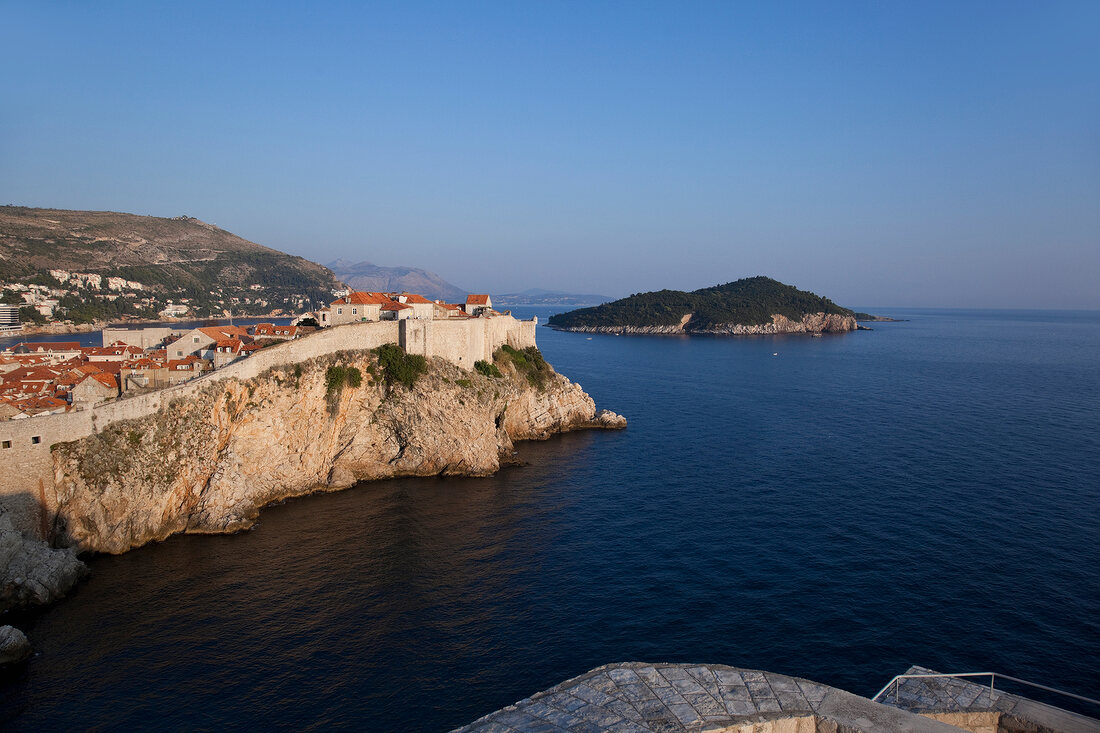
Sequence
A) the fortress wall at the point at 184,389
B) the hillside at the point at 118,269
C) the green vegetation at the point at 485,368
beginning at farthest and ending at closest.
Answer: the hillside at the point at 118,269, the green vegetation at the point at 485,368, the fortress wall at the point at 184,389

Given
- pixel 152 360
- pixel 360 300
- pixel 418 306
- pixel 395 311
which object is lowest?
pixel 152 360

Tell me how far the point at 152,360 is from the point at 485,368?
74.9 ft

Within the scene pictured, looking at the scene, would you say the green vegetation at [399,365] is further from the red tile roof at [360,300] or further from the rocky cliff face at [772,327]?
the rocky cliff face at [772,327]

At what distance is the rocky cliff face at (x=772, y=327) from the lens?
16466 cm

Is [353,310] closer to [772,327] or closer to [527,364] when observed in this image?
[527,364]

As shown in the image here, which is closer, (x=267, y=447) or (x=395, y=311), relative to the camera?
(x=267, y=447)

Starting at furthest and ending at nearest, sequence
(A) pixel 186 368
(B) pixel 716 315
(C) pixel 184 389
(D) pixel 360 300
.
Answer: (B) pixel 716 315 → (D) pixel 360 300 → (A) pixel 186 368 → (C) pixel 184 389

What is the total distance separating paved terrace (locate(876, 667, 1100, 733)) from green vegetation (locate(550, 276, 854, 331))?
156522mm

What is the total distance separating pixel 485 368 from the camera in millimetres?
48094

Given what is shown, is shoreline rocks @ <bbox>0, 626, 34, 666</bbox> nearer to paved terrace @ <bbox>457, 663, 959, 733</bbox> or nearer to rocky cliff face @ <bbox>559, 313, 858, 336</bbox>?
paved terrace @ <bbox>457, 663, 959, 733</bbox>

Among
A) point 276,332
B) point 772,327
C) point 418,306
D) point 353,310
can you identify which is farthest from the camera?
point 772,327

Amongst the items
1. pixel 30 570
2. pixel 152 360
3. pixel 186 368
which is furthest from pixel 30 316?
pixel 30 570

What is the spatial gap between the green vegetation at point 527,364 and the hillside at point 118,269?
11523cm

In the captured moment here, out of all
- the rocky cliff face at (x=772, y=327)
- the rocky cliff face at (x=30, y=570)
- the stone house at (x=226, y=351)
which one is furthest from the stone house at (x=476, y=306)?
the rocky cliff face at (x=772, y=327)
